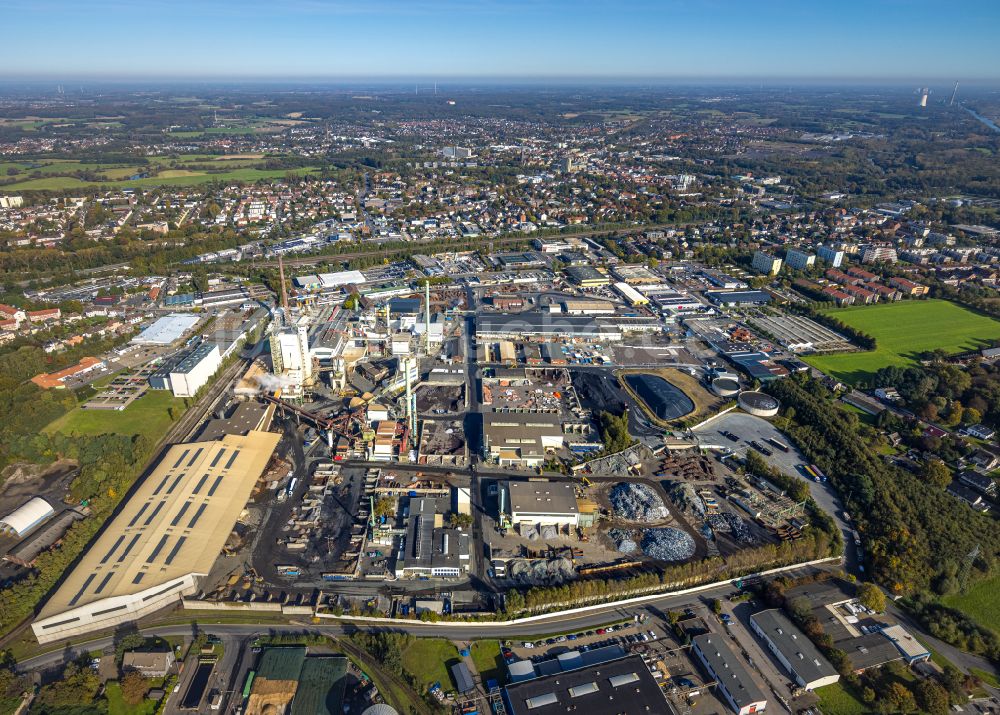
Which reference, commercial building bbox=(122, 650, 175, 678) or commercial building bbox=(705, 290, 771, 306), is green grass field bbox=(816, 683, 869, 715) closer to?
commercial building bbox=(122, 650, 175, 678)

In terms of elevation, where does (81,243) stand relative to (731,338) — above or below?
above

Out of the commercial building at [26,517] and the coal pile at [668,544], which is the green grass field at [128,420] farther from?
the coal pile at [668,544]

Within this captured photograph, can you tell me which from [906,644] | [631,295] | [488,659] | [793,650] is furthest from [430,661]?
[631,295]

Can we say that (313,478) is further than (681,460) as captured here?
No

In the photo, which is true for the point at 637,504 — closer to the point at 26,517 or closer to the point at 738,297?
the point at 26,517

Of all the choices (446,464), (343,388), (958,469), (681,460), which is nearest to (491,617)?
(446,464)

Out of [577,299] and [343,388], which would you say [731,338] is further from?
[343,388]
